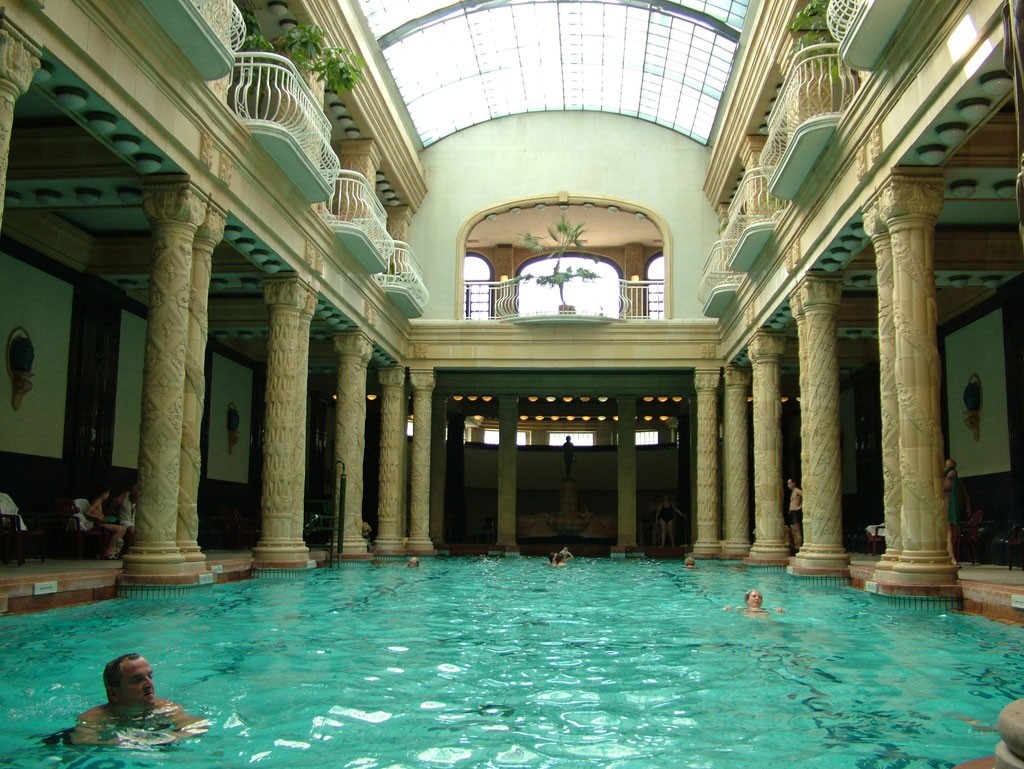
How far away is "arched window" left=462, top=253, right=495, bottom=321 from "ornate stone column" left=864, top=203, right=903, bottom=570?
1671 centimetres

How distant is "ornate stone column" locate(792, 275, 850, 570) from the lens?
47.5ft

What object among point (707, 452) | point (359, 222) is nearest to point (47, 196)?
point (359, 222)

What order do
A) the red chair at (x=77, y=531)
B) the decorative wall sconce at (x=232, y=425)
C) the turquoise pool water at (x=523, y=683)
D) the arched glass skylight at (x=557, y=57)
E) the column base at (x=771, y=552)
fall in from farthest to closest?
1. the decorative wall sconce at (x=232, y=425)
2. the arched glass skylight at (x=557, y=57)
3. the column base at (x=771, y=552)
4. the red chair at (x=77, y=531)
5. the turquoise pool water at (x=523, y=683)

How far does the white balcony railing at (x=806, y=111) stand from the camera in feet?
40.5

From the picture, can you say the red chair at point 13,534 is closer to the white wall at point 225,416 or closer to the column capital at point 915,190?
the white wall at point 225,416

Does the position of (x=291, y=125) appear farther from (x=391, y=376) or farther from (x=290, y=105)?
(x=391, y=376)

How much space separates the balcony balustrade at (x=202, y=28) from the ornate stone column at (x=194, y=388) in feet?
6.02

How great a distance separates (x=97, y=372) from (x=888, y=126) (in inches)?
486

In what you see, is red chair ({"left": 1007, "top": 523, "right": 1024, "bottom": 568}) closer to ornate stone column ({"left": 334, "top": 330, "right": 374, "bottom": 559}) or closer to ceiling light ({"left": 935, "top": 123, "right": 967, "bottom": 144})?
ceiling light ({"left": 935, "top": 123, "right": 967, "bottom": 144})

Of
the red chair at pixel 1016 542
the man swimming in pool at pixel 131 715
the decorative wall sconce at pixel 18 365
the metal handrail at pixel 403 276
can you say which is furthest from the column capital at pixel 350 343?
the man swimming in pool at pixel 131 715

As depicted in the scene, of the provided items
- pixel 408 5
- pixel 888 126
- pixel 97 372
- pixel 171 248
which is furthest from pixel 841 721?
pixel 408 5

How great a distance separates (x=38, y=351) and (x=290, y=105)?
5.17m

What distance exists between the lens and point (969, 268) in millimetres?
14391

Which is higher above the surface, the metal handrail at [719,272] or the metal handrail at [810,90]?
the metal handrail at [810,90]
